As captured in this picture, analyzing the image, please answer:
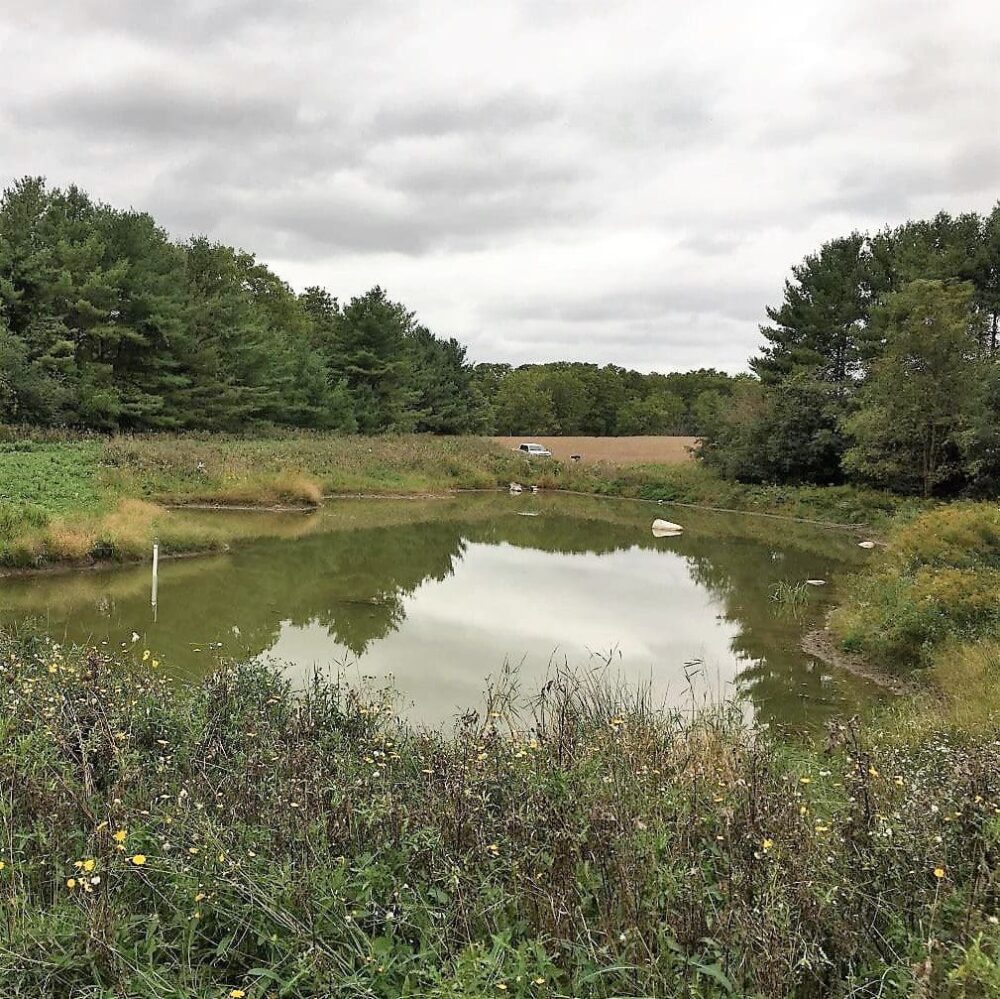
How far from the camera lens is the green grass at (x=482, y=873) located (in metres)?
2.87

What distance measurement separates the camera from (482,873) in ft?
11.5

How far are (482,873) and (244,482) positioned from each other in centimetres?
2536

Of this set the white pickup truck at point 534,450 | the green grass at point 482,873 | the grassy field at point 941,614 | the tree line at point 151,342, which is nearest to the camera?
the green grass at point 482,873

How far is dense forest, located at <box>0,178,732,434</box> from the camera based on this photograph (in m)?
34.0

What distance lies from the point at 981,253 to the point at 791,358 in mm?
9962

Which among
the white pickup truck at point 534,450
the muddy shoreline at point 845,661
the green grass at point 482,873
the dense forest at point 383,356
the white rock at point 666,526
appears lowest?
the muddy shoreline at point 845,661

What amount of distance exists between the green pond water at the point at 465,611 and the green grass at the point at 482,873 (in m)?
3.50

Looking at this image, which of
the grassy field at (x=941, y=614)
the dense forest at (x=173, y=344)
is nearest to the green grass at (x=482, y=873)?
the grassy field at (x=941, y=614)

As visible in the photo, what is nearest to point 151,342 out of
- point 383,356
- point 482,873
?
point 383,356

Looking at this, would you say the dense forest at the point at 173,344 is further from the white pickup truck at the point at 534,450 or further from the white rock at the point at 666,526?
the white rock at the point at 666,526

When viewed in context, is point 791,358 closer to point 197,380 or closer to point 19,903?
point 197,380

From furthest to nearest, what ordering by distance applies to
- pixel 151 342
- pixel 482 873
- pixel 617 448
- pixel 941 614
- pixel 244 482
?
pixel 617 448, pixel 151 342, pixel 244 482, pixel 941 614, pixel 482 873

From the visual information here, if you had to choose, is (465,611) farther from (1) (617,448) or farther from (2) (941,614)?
(1) (617,448)

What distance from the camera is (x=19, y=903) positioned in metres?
3.21
